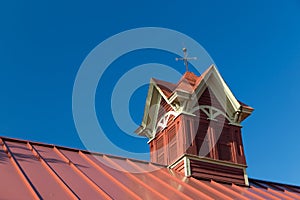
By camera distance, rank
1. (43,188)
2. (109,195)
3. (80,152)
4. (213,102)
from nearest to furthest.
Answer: (43,188), (109,195), (80,152), (213,102)

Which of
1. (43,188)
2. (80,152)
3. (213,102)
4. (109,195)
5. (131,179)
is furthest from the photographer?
(213,102)

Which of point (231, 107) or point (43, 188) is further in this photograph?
point (231, 107)

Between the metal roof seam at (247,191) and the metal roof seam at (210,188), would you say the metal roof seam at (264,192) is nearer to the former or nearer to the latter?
the metal roof seam at (247,191)

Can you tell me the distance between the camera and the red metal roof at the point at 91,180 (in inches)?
377

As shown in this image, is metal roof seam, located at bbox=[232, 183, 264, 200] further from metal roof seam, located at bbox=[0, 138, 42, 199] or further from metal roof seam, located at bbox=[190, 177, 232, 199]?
metal roof seam, located at bbox=[0, 138, 42, 199]

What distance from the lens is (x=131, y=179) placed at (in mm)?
12195

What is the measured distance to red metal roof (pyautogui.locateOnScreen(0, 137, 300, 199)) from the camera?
9.58 m

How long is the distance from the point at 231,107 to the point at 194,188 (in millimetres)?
4729

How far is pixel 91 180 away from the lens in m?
11.1

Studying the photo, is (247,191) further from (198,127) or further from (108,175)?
(108,175)

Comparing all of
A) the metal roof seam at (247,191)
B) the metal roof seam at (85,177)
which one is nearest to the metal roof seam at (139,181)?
the metal roof seam at (85,177)

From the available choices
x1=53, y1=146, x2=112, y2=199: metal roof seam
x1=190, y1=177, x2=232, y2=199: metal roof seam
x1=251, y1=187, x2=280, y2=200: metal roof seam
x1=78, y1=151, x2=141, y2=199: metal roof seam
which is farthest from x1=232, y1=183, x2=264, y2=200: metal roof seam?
x1=53, y1=146, x2=112, y2=199: metal roof seam

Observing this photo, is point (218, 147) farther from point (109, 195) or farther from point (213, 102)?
point (109, 195)

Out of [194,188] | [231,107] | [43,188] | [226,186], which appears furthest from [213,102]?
[43,188]
